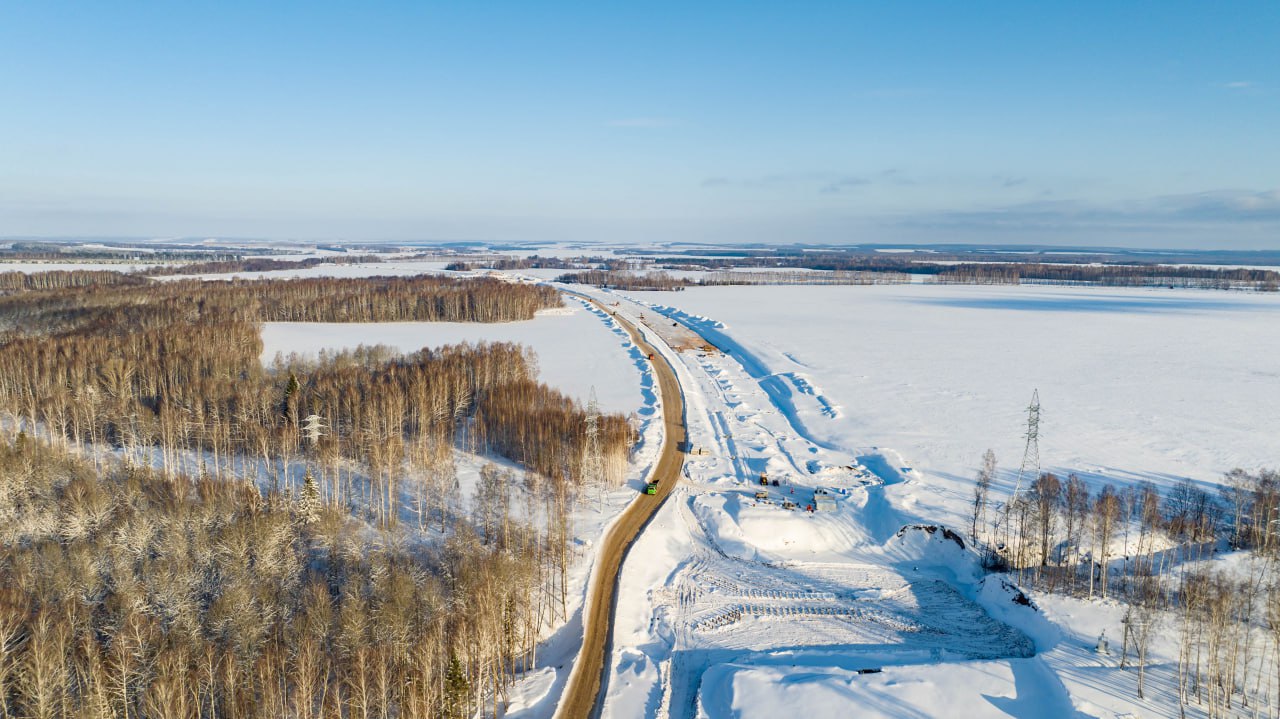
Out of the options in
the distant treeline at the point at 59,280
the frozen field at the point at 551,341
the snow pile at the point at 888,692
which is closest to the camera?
the snow pile at the point at 888,692

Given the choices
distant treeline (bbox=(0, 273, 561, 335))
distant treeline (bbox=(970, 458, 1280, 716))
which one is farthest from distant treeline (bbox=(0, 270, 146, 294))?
distant treeline (bbox=(970, 458, 1280, 716))

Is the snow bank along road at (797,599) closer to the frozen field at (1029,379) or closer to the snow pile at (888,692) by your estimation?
the snow pile at (888,692)

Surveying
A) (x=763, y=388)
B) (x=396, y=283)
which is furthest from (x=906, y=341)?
(x=396, y=283)

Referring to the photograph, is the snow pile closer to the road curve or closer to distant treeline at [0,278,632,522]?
the road curve

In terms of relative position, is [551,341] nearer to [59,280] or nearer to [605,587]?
[605,587]

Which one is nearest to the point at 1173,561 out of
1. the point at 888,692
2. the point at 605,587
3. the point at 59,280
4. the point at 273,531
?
the point at 888,692

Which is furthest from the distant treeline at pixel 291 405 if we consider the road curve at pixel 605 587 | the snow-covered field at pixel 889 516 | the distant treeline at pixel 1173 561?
the distant treeline at pixel 1173 561
